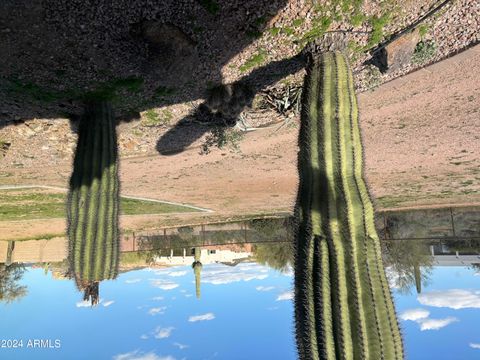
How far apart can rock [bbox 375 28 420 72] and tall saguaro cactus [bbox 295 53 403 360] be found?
2561 mm

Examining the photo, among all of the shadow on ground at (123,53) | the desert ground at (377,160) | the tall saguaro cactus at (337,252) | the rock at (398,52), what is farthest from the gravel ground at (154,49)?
the tall saguaro cactus at (337,252)

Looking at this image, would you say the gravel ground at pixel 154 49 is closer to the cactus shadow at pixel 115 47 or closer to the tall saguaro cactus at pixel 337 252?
the cactus shadow at pixel 115 47

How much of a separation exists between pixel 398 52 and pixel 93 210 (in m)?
5.13

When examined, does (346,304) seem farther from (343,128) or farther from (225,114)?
(225,114)

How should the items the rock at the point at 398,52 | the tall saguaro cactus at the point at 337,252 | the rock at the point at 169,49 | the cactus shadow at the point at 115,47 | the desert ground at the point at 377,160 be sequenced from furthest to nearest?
the desert ground at the point at 377,160 → the rock at the point at 398,52 → the rock at the point at 169,49 → the cactus shadow at the point at 115,47 → the tall saguaro cactus at the point at 337,252

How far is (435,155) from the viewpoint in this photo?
9523 millimetres

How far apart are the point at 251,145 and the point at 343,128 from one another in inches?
212

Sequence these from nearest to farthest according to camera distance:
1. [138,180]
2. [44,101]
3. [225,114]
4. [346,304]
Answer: [346,304] → [44,101] → [225,114] → [138,180]

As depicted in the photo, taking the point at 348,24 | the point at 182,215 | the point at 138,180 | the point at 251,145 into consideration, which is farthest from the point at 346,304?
the point at 182,215

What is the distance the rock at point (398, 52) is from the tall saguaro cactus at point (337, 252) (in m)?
2.56

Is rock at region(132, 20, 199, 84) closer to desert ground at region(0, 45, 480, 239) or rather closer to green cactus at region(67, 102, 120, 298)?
green cactus at region(67, 102, 120, 298)

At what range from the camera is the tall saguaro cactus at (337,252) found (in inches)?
135

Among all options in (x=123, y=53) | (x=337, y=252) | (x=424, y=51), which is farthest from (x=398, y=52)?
(x=337, y=252)

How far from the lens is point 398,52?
21.8ft
